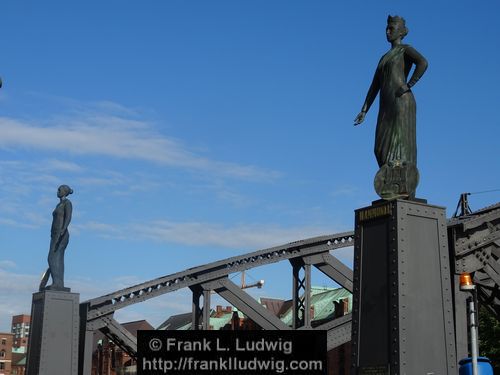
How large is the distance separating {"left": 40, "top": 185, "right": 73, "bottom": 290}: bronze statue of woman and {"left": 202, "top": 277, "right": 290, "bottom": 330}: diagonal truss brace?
38.3 ft

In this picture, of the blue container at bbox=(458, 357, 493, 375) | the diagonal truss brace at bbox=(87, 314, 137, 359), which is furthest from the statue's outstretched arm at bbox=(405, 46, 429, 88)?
the diagonal truss brace at bbox=(87, 314, 137, 359)

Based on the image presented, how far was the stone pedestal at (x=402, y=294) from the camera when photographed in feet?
37.8

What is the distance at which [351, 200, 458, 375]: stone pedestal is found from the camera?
37.8 ft

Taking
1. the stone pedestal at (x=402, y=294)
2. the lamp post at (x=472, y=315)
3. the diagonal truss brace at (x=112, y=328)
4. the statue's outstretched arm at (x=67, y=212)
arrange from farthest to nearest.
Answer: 1. the diagonal truss brace at (x=112, y=328)
2. the statue's outstretched arm at (x=67, y=212)
3. the lamp post at (x=472, y=315)
4. the stone pedestal at (x=402, y=294)

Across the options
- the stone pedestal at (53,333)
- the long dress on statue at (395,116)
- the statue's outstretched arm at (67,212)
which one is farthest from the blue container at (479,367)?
the stone pedestal at (53,333)

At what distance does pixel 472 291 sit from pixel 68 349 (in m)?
18.7

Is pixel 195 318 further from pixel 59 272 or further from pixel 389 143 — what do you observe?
pixel 389 143

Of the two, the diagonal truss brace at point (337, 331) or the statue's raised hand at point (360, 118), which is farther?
the diagonal truss brace at point (337, 331)

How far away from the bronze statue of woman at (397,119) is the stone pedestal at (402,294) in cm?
38

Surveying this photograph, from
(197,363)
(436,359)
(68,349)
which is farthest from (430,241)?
(68,349)

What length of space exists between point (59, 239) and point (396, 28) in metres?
16.6

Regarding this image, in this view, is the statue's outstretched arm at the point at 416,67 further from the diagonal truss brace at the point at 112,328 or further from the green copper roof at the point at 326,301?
the green copper roof at the point at 326,301

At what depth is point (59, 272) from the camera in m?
27.3

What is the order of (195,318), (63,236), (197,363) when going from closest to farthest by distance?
(197,363), (63,236), (195,318)
